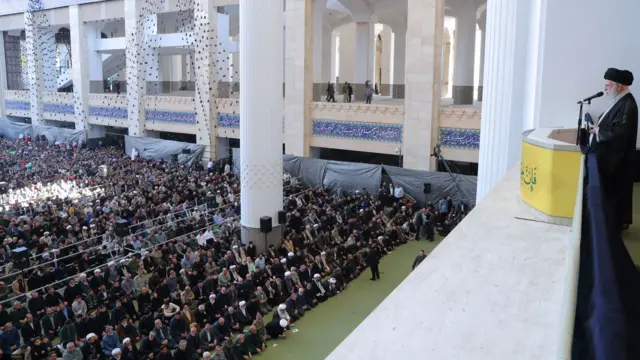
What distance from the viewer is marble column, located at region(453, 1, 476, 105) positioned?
23141mm

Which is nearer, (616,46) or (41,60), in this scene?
(616,46)

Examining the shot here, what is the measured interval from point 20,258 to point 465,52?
61.0 ft

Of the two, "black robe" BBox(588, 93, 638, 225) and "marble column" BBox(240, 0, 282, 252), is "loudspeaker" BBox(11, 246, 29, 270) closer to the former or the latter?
"marble column" BBox(240, 0, 282, 252)

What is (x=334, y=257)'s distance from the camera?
43.2 feet

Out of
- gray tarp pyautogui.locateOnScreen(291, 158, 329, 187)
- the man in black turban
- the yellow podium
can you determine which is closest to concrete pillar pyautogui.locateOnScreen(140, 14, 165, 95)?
gray tarp pyautogui.locateOnScreen(291, 158, 329, 187)

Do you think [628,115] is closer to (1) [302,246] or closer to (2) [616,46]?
(2) [616,46]

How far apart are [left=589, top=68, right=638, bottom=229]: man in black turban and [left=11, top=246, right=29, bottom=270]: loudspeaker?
1182cm

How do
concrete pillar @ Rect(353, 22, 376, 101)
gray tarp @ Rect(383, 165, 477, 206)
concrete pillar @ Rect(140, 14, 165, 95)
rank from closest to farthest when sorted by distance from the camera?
gray tarp @ Rect(383, 165, 477, 206), concrete pillar @ Rect(353, 22, 376, 101), concrete pillar @ Rect(140, 14, 165, 95)

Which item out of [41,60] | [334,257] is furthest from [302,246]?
[41,60]

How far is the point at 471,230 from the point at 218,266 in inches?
364

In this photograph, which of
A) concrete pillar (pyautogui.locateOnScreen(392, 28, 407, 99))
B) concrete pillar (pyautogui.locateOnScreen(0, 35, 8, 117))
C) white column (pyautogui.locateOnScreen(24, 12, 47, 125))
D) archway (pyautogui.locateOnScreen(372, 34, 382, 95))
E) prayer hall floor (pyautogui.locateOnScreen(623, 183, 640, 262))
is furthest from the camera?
archway (pyautogui.locateOnScreen(372, 34, 382, 95))

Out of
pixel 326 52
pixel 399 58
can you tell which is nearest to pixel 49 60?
pixel 326 52

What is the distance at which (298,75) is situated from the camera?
21.1 m

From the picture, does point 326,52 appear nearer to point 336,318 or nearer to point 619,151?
point 336,318
